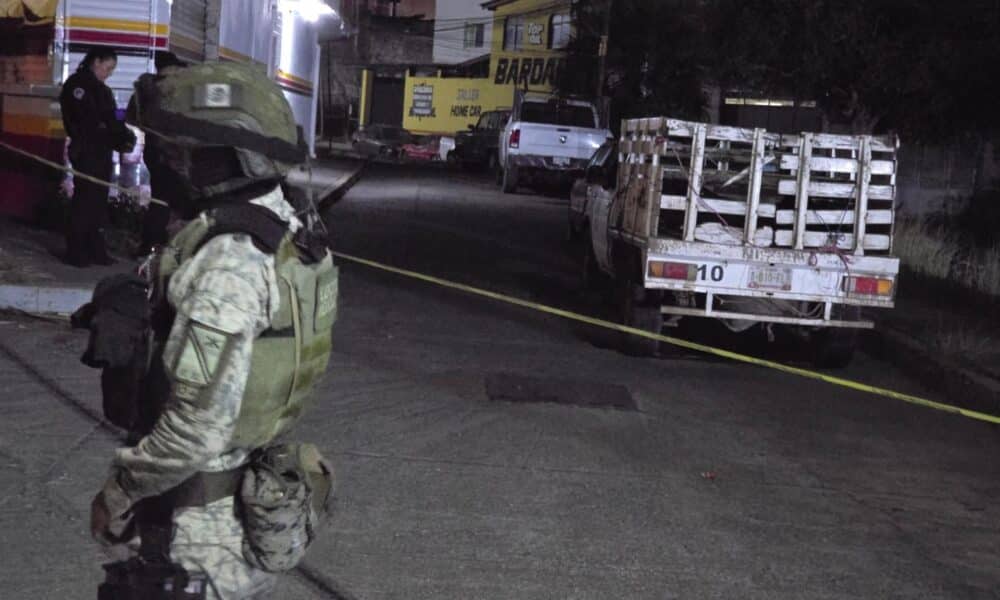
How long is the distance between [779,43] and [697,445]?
13302mm

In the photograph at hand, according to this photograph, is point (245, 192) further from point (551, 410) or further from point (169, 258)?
point (551, 410)

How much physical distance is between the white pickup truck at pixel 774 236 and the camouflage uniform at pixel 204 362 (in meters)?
7.41

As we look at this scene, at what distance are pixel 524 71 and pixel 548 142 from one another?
30.4 m

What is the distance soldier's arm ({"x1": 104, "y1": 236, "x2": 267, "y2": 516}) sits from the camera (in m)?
2.61

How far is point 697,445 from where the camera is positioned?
770 cm

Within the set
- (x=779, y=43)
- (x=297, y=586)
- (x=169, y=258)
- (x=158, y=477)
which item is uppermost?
(x=779, y=43)

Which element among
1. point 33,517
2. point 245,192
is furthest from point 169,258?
point 33,517

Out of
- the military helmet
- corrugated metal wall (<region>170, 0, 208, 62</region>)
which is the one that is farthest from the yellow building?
the military helmet

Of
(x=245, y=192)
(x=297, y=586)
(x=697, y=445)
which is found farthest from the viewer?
(x=697, y=445)

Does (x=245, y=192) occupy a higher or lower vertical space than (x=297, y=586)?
higher

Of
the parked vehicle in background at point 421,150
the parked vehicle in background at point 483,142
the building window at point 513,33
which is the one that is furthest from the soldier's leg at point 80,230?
the building window at point 513,33

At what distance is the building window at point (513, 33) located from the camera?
59.8 meters

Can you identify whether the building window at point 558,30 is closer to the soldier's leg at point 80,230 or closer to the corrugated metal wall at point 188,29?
the corrugated metal wall at point 188,29

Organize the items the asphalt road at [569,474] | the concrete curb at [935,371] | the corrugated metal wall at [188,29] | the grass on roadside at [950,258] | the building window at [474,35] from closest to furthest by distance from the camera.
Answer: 1. the asphalt road at [569,474]
2. the concrete curb at [935,371]
3. the corrugated metal wall at [188,29]
4. the grass on roadside at [950,258]
5. the building window at [474,35]
